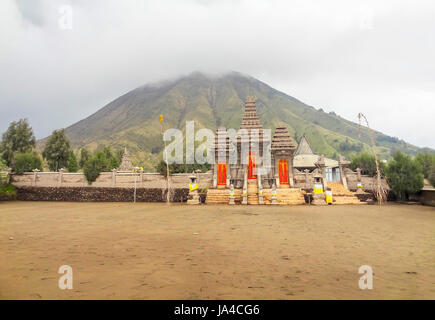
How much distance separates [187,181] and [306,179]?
490 inches

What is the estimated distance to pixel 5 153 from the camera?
38688mm

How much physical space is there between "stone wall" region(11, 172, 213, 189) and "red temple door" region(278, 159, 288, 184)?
749cm

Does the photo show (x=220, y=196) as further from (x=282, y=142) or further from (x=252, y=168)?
(x=282, y=142)

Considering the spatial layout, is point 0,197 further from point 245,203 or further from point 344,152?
point 344,152

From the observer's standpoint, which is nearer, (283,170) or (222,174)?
(222,174)

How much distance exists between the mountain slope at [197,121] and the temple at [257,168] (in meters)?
76.8

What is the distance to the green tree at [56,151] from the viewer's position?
38719 millimetres

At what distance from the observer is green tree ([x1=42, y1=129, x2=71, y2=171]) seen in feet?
127

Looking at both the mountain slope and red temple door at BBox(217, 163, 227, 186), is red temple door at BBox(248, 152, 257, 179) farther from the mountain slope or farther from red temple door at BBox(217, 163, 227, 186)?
the mountain slope

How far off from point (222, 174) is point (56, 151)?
29.7m

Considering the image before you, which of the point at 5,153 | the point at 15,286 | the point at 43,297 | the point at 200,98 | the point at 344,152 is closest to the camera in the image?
the point at 43,297

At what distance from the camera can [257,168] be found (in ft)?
83.9

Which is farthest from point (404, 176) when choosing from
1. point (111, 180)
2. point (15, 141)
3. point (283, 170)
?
point (15, 141)
